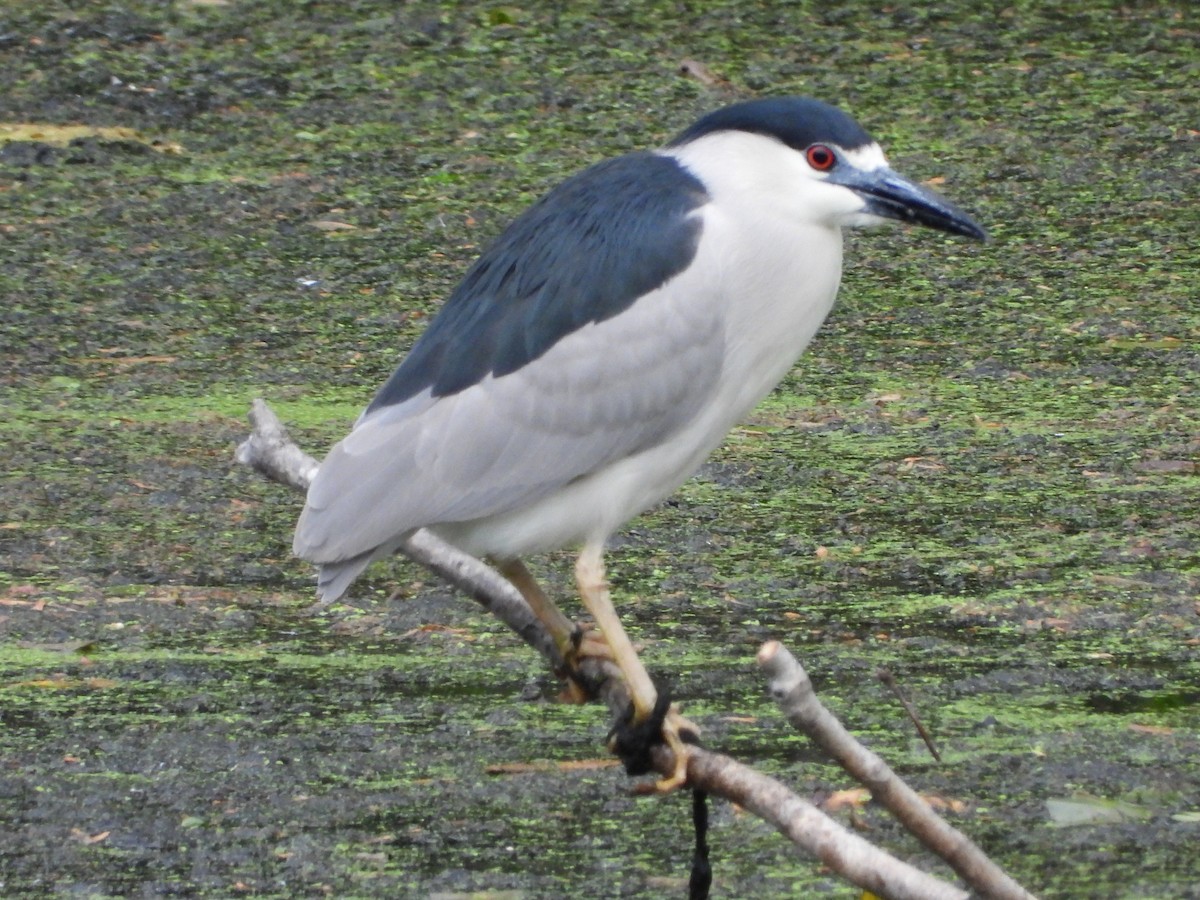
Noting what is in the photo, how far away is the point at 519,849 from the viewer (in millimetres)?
3211

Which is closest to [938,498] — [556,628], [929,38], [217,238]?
[556,628]

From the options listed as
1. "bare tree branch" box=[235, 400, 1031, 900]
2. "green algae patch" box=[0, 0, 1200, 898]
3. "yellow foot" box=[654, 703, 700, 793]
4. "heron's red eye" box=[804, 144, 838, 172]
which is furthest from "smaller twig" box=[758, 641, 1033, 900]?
"heron's red eye" box=[804, 144, 838, 172]

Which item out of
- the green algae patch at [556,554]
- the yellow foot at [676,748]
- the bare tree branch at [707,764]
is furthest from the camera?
the green algae patch at [556,554]

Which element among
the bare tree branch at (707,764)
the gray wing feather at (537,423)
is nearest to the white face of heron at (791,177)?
the gray wing feather at (537,423)

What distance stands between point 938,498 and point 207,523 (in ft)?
5.31

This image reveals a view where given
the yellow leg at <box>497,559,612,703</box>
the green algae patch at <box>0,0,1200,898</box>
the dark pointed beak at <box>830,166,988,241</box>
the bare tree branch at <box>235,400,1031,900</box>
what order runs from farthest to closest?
the green algae patch at <box>0,0,1200,898</box> → the yellow leg at <box>497,559,612,703</box> → the dark pointed beak at <box>830,166,988,241</box> → the bare tree branch at <box>235,400,1031,900</box>

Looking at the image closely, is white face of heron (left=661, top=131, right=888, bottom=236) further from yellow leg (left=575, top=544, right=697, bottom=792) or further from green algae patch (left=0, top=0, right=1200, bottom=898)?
green algae patch (left=0, top=0, right=1200, bottom=898)

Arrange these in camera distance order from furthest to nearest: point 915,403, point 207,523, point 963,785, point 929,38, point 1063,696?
point 929,38 < point 915,403 < point 207,523 < point 1063,696 < point 963,785

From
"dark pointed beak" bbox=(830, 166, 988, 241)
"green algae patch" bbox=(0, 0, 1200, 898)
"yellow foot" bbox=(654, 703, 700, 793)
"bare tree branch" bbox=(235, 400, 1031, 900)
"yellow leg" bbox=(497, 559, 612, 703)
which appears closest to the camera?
"bare tree branch" bbox=(235, 400, 1031, 900)

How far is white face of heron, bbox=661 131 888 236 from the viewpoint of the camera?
10.2 feet

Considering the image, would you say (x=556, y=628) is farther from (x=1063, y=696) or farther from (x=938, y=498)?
(x=938, y=498)

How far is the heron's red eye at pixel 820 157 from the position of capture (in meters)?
3.10

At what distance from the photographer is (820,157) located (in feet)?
10.2

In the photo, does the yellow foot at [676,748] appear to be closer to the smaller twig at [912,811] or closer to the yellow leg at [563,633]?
the yellow leg at [563,633]
